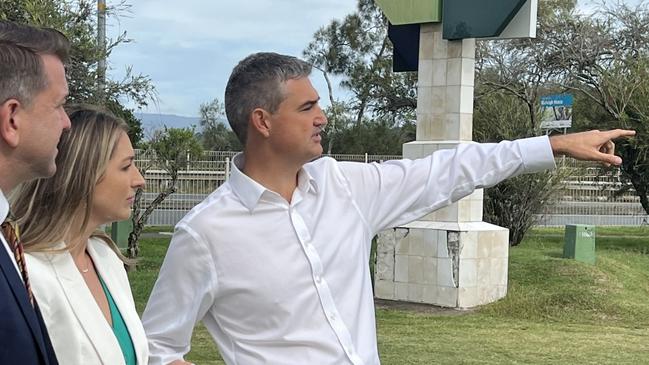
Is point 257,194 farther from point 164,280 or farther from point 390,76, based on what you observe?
point 390,76

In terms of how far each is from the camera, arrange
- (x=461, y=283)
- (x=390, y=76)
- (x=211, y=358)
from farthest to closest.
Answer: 1. (x=390, y=76)
2. (x=461, y=283)
3. (x=211, y=358)

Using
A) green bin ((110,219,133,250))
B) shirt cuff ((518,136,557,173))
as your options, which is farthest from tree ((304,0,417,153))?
shirt cuff ((518,136,557,173))

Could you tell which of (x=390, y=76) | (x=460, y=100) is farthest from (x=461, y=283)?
A: (x=390, y=76)

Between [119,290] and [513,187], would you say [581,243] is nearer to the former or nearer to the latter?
[513,187]

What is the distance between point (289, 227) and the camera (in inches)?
107

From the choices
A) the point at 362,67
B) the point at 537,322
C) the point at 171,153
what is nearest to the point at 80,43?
the point at 171,153

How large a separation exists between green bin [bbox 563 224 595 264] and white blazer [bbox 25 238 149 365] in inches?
440

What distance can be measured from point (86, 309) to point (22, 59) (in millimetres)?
851

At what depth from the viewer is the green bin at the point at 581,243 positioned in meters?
12.9

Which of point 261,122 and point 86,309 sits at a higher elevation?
point 261,122

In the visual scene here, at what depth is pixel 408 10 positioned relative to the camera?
11.2 meters

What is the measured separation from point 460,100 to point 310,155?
8289mm

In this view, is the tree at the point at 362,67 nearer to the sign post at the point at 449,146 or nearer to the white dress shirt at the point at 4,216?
the sign post at the point at 449,146

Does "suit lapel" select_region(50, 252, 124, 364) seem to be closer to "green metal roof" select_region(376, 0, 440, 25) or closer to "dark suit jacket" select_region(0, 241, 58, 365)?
"dark suit jacket" select_region(0, 241, 58, 365)
